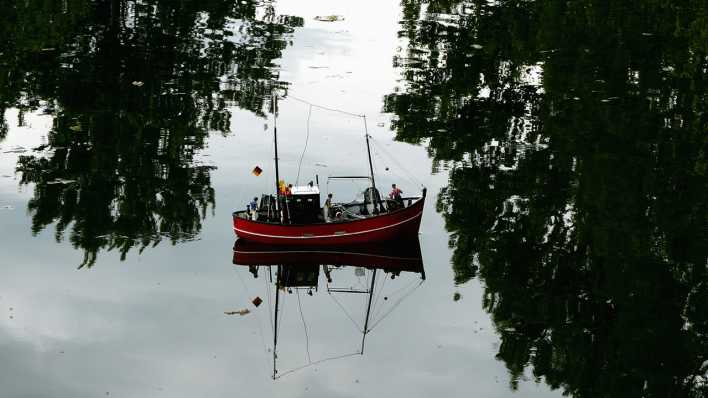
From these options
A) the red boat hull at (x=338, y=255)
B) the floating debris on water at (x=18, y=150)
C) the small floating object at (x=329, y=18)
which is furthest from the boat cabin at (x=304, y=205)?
the small floating object at (x=329, y=18)

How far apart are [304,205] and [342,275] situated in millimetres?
4236

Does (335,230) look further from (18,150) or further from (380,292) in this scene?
(18,150)

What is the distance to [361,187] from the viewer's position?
50.0m

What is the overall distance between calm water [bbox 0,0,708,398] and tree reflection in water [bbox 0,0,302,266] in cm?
18

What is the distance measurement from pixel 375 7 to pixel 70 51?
108 feet

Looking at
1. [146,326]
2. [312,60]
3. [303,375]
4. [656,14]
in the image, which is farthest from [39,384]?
[656,14]

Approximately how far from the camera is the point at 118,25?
7431 cm

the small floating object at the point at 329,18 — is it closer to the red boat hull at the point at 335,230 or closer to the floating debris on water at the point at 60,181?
the floating debris on water at the point at 60,181

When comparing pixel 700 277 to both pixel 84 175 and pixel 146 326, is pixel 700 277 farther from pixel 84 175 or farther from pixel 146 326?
pixel 84 175

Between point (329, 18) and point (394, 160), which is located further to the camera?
point (329, 18)

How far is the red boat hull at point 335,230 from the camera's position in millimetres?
43750

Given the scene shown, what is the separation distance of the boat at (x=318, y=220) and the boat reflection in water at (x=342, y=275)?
0.42m

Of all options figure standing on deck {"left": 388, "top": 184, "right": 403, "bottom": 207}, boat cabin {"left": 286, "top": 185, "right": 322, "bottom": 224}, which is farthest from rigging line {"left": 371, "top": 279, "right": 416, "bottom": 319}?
boat cabin {"left": 286, "top": 185, "right": 322, "bottom": 224}


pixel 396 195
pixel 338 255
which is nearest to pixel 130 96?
pixel 396 195
